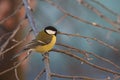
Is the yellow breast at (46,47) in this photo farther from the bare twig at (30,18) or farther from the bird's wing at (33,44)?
the bare twig at (30,18)

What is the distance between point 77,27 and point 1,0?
1.56 metres

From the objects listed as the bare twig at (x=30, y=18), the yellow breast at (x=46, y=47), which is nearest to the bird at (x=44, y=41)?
the yellow breast at (x=46, y=47)

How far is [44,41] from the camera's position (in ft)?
6.34

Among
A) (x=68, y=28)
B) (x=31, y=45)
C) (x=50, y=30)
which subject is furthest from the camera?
(x=68, y=28)

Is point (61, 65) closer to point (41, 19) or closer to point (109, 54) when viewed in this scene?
point (109, 54)

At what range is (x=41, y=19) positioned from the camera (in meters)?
3.48

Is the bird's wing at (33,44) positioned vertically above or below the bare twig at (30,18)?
below

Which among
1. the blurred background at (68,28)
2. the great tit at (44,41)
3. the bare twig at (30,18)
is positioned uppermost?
the bare twig at (30,18)

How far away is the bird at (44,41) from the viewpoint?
68.3 inches

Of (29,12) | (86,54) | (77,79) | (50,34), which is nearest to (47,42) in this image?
(50,34)

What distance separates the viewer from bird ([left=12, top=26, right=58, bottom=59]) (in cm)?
173

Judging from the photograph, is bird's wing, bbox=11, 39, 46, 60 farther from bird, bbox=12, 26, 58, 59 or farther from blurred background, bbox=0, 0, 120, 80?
blurred background, bbox=0, 0, 120, 80

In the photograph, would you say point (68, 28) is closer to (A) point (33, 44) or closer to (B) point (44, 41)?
(B) point (44, 41)

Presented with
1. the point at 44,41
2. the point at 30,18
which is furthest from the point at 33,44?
the point at 30,18
